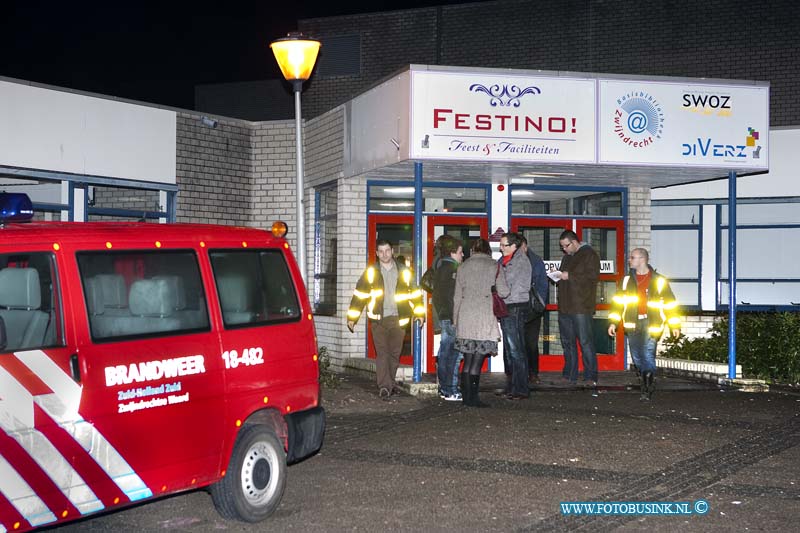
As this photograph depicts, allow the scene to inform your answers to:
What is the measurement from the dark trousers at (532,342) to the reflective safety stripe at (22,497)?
355 inches

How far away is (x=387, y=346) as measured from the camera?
1272 centimetres

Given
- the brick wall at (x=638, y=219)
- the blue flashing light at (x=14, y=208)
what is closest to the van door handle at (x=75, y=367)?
the blue flashing light at (x=14, y=208)

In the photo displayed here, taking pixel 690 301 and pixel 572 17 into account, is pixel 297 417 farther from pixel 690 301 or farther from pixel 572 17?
pixel 572 17

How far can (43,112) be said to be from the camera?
14.1 m

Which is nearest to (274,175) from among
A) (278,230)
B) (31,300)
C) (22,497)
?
(278,230)

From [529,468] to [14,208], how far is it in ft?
14.6

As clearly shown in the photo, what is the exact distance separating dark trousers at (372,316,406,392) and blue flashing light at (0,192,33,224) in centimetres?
588

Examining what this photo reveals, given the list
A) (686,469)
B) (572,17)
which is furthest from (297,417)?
(572,17)

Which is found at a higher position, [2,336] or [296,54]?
[296,54]

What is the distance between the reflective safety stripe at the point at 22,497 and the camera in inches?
212

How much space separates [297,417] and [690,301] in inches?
480

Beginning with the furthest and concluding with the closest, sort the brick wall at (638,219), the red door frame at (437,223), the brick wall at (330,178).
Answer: the brick wall at (638,219)
the brick wall at (330,178)
the red door frame at (437,223)

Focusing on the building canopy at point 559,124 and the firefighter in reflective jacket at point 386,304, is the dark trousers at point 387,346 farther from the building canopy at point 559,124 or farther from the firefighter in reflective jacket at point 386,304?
the building canopy at point 559,124

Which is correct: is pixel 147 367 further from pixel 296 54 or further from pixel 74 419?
pixel 296 54
